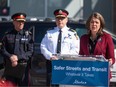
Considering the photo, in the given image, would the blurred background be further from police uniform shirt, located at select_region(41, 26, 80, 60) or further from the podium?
the podium

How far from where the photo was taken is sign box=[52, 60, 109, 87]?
536 centimetres

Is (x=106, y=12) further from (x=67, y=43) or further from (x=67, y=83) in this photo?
(x=67, y=83)

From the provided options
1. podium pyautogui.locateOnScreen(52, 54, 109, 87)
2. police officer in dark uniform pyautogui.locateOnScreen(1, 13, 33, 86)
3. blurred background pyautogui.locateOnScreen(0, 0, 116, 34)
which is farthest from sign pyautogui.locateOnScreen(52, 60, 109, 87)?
blurred background pyautogui.locateOnScreen(0, 0, 116, 34)

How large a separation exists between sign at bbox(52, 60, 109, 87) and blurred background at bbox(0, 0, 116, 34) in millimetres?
12311

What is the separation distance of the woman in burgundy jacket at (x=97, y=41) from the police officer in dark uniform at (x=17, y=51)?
4.12 ft

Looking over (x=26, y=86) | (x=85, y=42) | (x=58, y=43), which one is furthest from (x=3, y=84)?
(x=85, y=42)

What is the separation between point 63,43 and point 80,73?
1262 mm

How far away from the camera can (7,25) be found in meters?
8.83

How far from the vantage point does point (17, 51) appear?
692 cm

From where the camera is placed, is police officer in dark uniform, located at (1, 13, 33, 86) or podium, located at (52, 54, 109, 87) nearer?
podium, located at (52, 54, 109, 87)

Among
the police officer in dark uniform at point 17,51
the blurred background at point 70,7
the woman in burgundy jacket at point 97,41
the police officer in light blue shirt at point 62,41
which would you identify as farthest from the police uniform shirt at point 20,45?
the blurred background at point 70,7

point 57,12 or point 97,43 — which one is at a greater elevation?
point 57,12

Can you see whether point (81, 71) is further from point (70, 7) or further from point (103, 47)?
point (70, 7)

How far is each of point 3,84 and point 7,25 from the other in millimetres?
2123
